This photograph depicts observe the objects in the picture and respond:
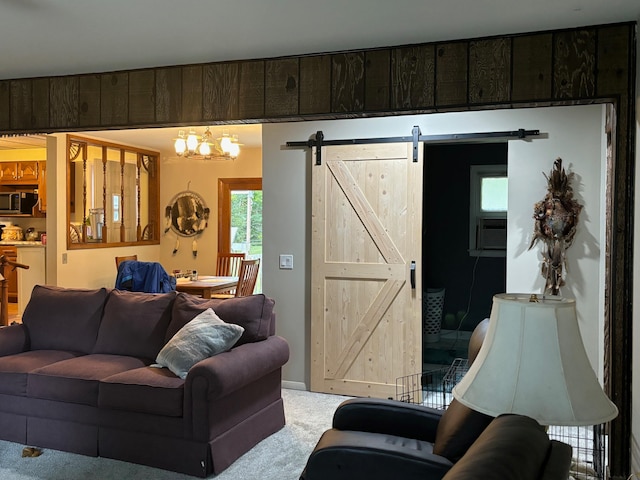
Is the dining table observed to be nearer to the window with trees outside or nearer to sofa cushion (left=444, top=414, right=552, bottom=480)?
the window with trees outside

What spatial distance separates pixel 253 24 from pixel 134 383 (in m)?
2.10

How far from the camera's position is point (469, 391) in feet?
5.57

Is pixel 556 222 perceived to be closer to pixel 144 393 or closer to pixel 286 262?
pixel 286 262

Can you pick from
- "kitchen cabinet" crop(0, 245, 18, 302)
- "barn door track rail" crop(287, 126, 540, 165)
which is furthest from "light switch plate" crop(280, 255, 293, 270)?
"kitchen cabinet" crop(0, 245, 18, 302)

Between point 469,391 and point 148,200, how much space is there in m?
7.89

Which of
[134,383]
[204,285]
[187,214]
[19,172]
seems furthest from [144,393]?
[19,172]

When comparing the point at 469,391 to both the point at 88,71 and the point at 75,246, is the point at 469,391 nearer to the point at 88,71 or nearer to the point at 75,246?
the point at 88,71

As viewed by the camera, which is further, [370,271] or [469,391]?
[370,271]

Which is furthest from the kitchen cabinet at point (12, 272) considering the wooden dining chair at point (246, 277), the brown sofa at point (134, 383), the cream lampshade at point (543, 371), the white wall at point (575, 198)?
the cream lampshade at point (543, 371)

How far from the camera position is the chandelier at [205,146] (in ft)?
19.4

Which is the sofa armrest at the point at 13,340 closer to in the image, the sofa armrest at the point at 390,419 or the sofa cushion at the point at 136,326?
the sofa cushion at the point at 136,326

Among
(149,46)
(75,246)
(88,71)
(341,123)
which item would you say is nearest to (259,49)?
(149,46)

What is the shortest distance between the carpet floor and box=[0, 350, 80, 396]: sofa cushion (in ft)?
1.24

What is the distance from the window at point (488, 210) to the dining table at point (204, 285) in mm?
2853
